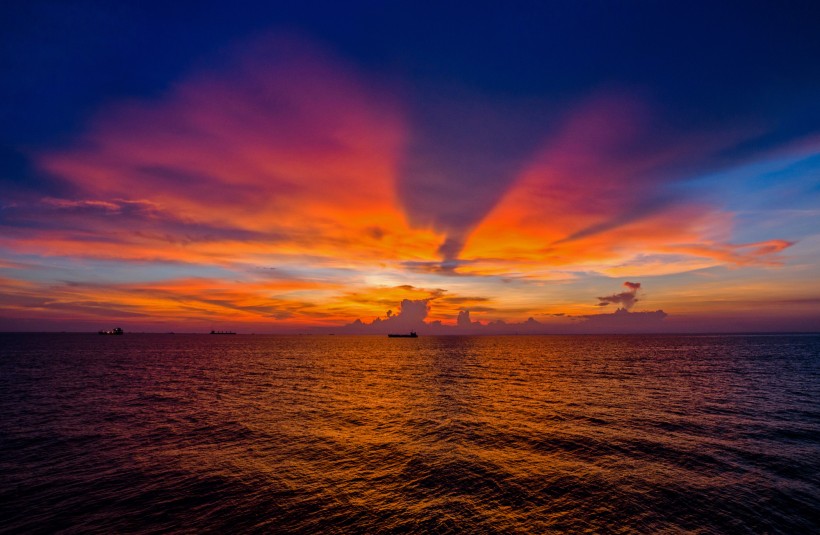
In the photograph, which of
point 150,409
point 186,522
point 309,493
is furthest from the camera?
point 150,409

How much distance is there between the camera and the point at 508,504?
86.6ft

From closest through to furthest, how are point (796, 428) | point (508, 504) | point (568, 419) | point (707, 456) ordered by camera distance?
point (508, 504) < point (707, 456) < point (796, 428) < point (568, 419)

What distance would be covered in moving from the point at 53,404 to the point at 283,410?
3332 cm

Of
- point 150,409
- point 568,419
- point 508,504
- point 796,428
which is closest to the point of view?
point 508,504

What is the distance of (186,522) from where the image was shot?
2397 centimetres

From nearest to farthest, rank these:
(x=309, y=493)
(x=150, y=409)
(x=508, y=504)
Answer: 1. (x=508, y=504)
2. (x=309, y=493)
3. (x=150, y=409)

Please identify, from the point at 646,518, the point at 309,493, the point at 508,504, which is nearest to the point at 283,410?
the point at 309,493

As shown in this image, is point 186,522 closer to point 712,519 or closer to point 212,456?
point 212,456

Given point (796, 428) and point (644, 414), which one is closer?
point (796, 428)

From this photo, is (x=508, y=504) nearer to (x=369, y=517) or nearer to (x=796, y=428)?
(x=369, y=517)

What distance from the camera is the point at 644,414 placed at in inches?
1976

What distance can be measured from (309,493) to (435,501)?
29.7 ft

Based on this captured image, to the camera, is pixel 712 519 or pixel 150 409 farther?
pixel 150 409

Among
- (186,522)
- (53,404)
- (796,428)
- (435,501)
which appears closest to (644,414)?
(796,428)
